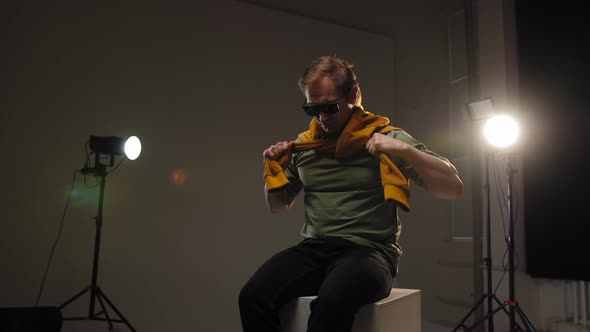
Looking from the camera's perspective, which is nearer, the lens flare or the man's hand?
the man's hand

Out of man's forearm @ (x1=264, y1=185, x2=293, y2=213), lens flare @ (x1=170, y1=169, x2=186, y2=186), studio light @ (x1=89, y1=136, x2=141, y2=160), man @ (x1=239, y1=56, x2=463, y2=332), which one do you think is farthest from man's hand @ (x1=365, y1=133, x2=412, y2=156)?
lens flare @ (x1=170, y1=169, x2=186, y2=186)

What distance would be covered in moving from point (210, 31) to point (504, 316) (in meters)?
3.05

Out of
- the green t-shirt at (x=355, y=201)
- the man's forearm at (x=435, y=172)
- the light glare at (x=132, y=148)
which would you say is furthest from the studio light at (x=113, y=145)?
the man's forearm at (x=435, y=172)

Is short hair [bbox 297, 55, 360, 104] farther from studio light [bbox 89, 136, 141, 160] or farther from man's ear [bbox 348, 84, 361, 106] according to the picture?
studio light [bbox 89, 136, 141, 160]

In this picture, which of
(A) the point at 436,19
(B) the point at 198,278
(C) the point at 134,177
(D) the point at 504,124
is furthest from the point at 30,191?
(A) the point at 436,19

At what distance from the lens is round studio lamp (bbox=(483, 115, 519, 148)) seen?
9.98 ft

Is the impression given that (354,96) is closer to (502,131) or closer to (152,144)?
(502,131)

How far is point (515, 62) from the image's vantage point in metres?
3.65

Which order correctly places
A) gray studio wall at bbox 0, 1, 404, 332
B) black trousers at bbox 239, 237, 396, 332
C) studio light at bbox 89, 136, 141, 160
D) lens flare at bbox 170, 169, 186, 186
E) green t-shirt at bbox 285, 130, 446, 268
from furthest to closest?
lens flare at bbox 170, 169, 186, 186, gray studio wall at bbox 0, 1, 404, 332, studio light at bbox 89, 136, 141, 160, green t-shirt at bbox 285, 130, 446, 268, black trousers at bbox 239, 237, 396, 332

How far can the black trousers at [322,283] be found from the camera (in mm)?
1373

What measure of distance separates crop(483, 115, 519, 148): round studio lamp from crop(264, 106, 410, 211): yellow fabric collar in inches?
63.5

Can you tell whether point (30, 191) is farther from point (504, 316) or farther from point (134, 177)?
point (504, 316)

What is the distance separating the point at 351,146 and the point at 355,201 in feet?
0.63

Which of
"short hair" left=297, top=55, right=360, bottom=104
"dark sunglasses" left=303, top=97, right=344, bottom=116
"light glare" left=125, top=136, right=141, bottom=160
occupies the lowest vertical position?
"light glare" left=125, top=136, right=141, bottom=160
